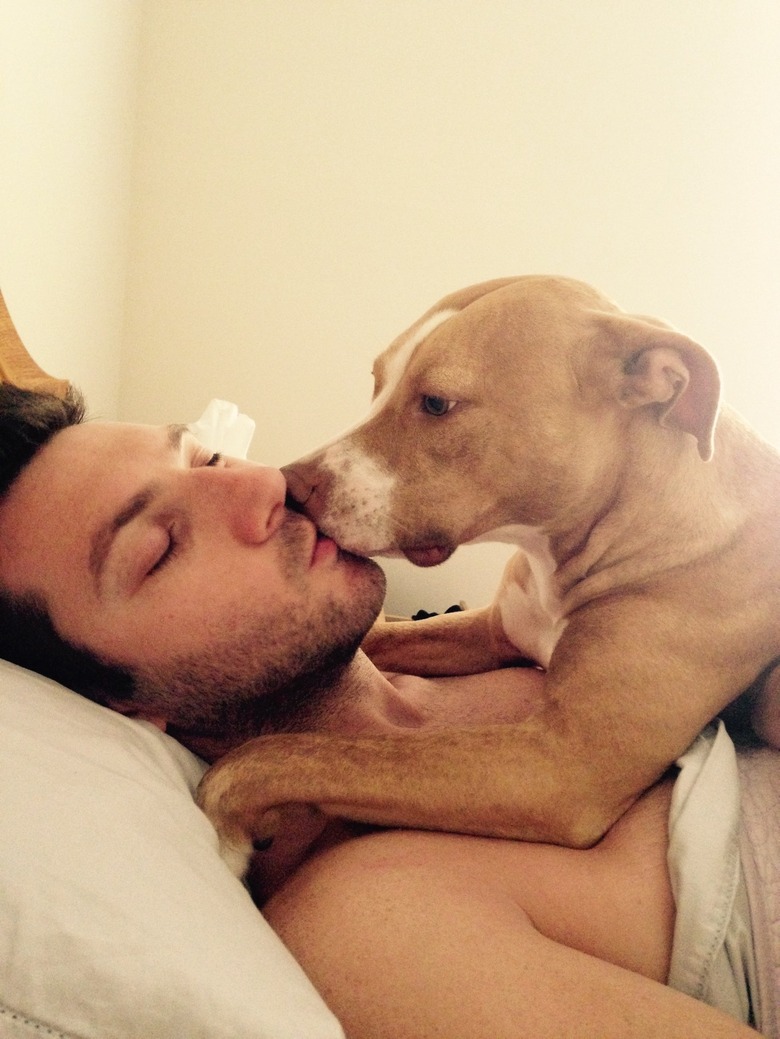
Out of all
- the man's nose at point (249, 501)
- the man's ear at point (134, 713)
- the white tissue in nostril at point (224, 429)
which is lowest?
the man's ear at point (134, 713)

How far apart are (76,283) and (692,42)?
301 cm

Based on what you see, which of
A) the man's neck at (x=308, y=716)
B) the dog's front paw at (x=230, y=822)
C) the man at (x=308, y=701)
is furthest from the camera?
the man's neck at (x=308, y=716)

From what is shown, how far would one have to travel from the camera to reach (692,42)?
141 inches

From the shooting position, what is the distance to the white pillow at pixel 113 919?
1.99 ft

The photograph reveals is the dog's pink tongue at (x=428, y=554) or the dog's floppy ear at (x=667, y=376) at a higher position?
the dog's floppy ear at (x=667, y=376)

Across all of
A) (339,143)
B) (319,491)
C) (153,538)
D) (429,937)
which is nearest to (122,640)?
(153,538)

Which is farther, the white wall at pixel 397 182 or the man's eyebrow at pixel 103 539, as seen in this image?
the white wall at pixel 397 182

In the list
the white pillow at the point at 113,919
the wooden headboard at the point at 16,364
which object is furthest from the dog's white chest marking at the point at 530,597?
the wooden headboard at the point at 16,364

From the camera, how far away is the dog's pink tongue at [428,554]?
4.67ft

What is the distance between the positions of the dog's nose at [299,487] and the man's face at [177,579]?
115 millimetres

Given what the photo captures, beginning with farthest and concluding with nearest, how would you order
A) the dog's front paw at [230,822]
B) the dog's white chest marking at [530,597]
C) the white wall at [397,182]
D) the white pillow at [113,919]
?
the white wall at [397,182], the dog's white chest marking at [530,597], the dog's front paw at [230,822], the white pillow at [113,919]

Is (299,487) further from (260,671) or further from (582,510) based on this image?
(582,510)

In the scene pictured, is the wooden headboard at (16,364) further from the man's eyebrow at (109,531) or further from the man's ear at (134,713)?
the man's ear at (134,713)

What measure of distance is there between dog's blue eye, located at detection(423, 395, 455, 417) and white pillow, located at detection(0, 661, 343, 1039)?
810mm
